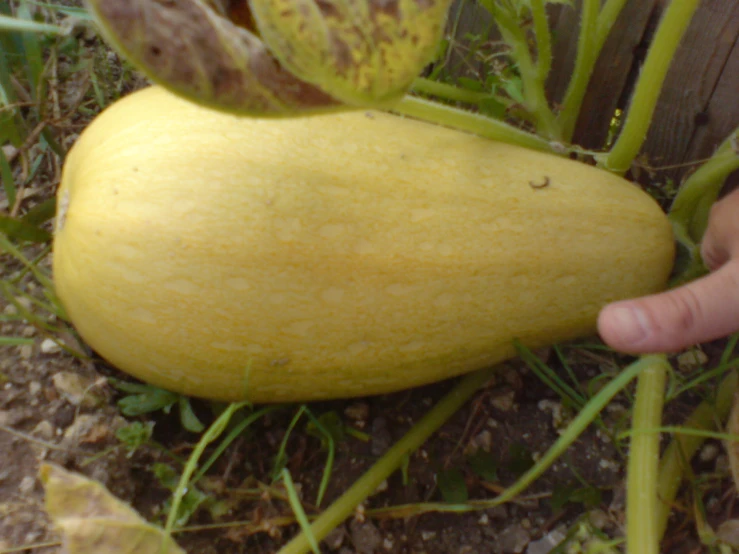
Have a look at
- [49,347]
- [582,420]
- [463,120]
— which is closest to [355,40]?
[463,120]

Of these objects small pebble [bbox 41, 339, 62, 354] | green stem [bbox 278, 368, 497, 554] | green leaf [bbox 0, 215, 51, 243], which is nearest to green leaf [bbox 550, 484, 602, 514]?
green stem [bbox 278, 368, 497, 554]

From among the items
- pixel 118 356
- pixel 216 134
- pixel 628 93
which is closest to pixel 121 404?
A: pixel 118 356

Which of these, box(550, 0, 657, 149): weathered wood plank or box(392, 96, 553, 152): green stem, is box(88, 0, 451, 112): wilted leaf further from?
box(550, 0, 657, 149): weathered wood plank

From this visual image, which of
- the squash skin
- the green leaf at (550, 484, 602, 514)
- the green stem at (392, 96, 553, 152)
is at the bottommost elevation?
the green leaf at (550, 484, 602, 514)

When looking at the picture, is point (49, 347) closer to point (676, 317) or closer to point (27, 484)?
point (27, 484)

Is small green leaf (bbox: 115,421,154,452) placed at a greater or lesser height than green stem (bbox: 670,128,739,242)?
lesser

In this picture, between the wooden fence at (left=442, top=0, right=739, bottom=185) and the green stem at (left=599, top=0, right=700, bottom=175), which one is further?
the wooden fence at (left=442, top=0, right=739, bottom=185)
